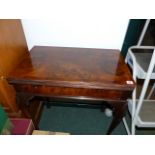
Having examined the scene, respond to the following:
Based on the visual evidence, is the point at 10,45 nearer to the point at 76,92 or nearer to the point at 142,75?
the point at 76,92

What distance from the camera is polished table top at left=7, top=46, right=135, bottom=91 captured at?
954 mm

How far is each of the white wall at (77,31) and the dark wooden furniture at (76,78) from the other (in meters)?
0.18

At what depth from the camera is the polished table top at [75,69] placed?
0.95 meters

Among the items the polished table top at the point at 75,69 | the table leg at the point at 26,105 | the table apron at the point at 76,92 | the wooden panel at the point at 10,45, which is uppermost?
the wooden panel at the point at 10,45

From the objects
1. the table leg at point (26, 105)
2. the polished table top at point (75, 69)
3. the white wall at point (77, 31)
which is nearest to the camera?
the polished table top at point (75, 69)

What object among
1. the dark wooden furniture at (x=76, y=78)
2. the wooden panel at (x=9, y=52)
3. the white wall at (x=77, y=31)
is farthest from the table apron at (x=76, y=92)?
the white wall at (x=77, y=31)

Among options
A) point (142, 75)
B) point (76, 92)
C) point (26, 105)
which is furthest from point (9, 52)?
point (142, 75)

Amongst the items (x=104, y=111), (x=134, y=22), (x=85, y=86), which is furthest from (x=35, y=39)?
(x=104, y=111)

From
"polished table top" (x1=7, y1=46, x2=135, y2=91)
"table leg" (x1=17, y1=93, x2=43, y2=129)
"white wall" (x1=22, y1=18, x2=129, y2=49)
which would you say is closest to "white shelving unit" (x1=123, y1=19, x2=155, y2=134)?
"polished table top" (x1=7, y1=46, x2=135, y2=91)

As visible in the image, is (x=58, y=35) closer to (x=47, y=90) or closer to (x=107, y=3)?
(x=47, y=90)

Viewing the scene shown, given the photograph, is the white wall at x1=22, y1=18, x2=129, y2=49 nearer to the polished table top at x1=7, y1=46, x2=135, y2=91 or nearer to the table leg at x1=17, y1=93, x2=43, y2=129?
the polished table top at x1=7, y1=46, x2=135, y2=91

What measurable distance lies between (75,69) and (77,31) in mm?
364

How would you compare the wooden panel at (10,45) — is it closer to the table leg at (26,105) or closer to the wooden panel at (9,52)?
the wooden panel at (9,52)

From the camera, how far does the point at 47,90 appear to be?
1.02 m
